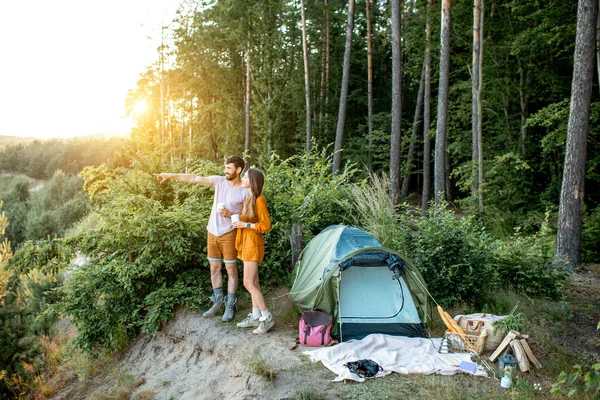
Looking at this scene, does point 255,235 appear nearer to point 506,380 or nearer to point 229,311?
point 229,311

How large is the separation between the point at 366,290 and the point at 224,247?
6.54 ft

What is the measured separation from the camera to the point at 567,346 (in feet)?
19.5

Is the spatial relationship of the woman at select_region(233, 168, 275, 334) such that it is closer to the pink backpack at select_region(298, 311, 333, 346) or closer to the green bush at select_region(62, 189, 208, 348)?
the pink backpack at select_region(298, 311, 333, 346)

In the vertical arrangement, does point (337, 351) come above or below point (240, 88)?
below

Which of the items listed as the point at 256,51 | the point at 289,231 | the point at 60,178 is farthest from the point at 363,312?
the point at 60,178

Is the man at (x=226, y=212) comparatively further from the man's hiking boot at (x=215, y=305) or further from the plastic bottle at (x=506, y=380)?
the plastic bottle at (x=506, y=380)

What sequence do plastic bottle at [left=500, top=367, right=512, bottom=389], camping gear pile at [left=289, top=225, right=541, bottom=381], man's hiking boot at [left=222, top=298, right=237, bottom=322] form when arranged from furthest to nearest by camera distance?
man's hiking boot at [left=222, top=298, right=237, bottom=322], camping gear pile at [left=289, top=225, right=541, bottom=381], plastic bottle at [left=500, top=367, right=512, bottom=389]

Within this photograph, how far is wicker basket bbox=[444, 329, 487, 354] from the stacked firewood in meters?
0.20

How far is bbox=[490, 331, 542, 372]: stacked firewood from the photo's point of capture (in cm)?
513

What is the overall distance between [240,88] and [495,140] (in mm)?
14732

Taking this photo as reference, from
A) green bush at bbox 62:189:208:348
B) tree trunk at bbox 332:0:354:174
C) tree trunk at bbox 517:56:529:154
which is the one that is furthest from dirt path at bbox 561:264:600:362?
tree trunk at bbox 332:0:354:174

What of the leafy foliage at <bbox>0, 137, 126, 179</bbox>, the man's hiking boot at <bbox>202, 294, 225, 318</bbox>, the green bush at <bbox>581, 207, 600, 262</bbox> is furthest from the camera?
the leafy foliage at <bbox>0, 137, 126, 179</bbox>

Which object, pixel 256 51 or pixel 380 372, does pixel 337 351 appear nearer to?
pixel 380 372

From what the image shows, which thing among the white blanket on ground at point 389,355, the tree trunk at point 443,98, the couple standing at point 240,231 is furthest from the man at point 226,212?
→ the tree trunk at point 443,98
